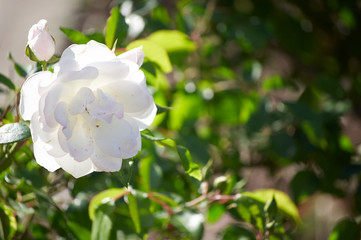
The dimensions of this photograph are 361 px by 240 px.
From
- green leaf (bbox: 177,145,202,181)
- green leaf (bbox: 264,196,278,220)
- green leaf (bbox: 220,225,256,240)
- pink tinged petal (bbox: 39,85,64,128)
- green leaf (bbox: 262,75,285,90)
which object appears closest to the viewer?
pink tinged petal (bbox: 39,85,64,128)

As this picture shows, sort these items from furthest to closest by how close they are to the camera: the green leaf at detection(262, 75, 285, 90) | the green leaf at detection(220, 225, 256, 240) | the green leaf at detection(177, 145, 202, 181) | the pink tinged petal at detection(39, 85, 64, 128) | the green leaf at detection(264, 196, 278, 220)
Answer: the green leaf at detection(262, 75, 285, 90) → the green leaf at detection(220, 225, 256, 240) → the green leaf at detection(264, 196, 278, 220) → the green leaf at detection(177, 145, 202, 181) → the pink tinged petal at detection(39, 85, 64, 128)

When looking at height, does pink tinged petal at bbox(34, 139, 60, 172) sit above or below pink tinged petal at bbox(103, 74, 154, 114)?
below

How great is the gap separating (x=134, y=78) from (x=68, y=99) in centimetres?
7

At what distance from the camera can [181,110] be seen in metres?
1.04

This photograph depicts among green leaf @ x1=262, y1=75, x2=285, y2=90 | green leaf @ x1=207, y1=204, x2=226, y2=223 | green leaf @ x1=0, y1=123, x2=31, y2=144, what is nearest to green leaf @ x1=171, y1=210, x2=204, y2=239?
green leaf @ x1=207, y1=204, x2=226, y2=223

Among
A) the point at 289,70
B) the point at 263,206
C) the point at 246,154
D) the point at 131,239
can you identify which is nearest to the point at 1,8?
the point at 289,70

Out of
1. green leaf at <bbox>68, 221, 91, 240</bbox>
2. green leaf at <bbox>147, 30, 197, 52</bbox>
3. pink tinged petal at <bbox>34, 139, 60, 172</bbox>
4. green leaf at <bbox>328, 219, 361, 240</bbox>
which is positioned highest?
pink tinged petal at <bbox>34, 139, 60, 172</bbox>

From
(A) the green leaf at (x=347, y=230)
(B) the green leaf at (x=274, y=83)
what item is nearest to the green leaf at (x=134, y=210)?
(A) the green leaf at (x=347, y=230)

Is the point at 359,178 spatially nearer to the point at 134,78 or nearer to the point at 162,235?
the point at 162,235

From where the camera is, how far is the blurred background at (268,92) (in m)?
1.07

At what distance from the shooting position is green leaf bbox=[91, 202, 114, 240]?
27.1 inches

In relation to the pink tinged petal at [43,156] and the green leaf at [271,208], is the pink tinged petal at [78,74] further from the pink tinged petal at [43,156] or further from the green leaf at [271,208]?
the green leaf at [271,208]

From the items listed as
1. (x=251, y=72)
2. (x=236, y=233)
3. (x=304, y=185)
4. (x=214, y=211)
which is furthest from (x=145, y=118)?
(x=251, y=72)

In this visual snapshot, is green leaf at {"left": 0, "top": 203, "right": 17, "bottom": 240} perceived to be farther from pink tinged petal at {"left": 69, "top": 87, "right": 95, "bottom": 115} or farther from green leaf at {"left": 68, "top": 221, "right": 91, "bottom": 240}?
pink tinged petal at {"left": 69, "top": 87, "right": 95, "bottom": 115}
